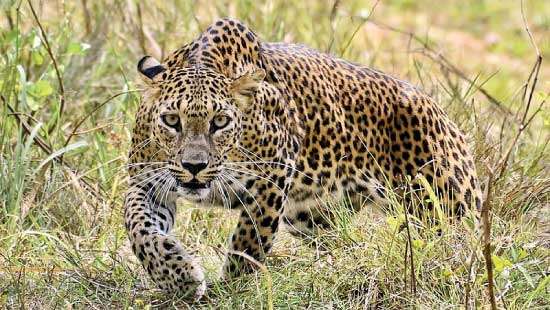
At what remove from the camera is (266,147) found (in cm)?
705

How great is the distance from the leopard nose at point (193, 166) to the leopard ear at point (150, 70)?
0.51m

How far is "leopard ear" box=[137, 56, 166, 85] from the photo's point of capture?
686 centimetres

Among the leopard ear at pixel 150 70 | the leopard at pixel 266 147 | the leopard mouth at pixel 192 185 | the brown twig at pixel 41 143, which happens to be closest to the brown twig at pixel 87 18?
the brown twig at pixel 41 143

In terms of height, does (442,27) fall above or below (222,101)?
below

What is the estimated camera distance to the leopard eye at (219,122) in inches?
264

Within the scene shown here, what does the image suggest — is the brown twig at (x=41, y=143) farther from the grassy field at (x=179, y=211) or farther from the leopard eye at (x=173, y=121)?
the leopard eye at (x=173, y=121)

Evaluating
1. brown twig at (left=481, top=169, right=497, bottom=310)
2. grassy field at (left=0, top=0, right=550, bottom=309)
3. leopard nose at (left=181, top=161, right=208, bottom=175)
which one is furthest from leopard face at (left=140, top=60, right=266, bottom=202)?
brown twig at (left=481, top=169, right=497, bottom=310)

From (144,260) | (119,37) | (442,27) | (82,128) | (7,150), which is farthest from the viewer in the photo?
(442,27)

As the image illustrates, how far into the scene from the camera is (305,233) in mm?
7555

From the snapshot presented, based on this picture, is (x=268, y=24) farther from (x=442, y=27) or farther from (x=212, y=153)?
(x=442, y=27)

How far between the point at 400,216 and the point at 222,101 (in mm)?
1051

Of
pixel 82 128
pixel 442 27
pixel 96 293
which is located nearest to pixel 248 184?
pixel 96 293

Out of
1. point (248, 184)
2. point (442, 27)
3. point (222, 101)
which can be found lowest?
point (442, 27)

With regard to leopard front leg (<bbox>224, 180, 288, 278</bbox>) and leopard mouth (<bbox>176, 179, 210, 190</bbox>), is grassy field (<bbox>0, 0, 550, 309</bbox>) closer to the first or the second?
leopard front leg (<bbox>224, 180, 288, 278</bbox>)
